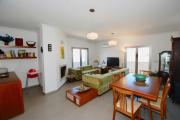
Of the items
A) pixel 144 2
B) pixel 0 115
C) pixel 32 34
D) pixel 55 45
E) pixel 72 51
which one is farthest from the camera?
pixel 72 51

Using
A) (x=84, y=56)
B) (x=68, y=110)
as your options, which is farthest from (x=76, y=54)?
(x=68, y=110)

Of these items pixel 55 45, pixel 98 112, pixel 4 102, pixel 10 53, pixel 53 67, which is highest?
pixel 55 45

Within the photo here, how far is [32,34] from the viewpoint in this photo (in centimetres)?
439

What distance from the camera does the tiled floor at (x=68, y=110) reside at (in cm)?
233

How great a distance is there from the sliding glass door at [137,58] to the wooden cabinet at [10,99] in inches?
225

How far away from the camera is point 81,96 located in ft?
9.50

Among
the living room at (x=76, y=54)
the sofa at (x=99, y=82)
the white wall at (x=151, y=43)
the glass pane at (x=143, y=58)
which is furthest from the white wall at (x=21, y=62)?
the glass pane at (x=143, y=58)

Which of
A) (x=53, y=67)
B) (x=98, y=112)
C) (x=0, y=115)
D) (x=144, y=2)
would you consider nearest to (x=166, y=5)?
(x=144, y=2)

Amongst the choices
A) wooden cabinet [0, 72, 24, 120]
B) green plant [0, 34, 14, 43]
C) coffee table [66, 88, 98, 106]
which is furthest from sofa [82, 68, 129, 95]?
green plant [0, 34, 14, 43]

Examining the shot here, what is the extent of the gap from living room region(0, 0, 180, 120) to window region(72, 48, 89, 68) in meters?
0.07

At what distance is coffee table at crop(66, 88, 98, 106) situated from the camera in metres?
2.84

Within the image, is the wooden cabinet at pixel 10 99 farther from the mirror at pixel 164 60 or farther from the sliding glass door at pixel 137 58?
the sliding glass door at pixel 137 58

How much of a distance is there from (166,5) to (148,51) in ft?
12.4

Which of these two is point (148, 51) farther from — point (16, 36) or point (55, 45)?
point (16, 36)
